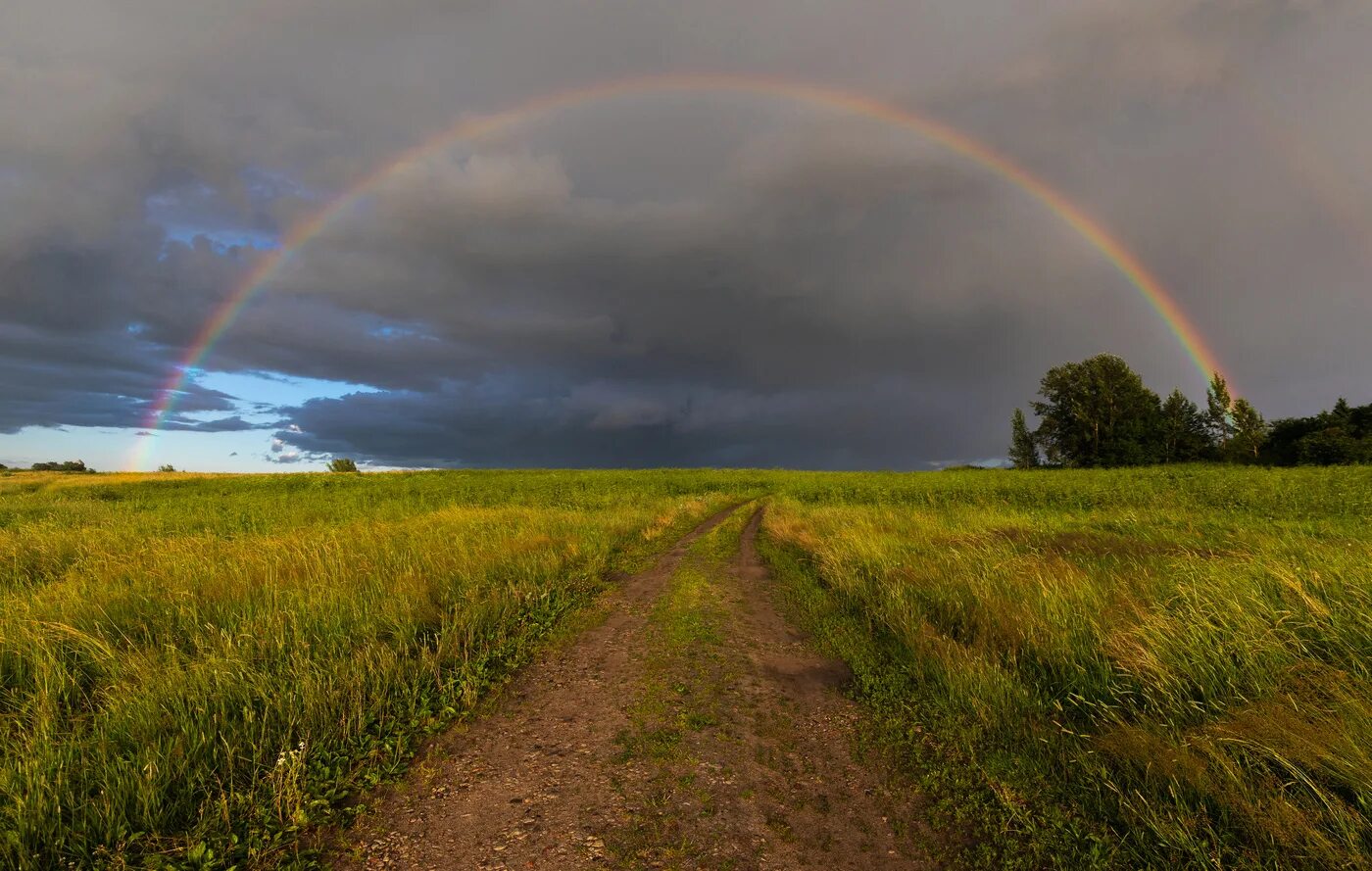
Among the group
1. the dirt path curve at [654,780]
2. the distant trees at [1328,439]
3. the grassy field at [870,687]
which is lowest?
the dirt path curve at [654,780]

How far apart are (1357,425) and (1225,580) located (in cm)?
9040

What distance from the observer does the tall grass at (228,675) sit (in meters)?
3.67

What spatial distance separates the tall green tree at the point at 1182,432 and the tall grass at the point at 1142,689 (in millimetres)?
90703

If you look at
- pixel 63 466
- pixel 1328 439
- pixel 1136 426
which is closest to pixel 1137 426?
pixel 1136 426

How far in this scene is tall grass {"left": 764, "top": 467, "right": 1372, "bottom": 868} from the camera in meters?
3.67

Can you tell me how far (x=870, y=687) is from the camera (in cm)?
663

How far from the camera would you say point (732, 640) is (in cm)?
831

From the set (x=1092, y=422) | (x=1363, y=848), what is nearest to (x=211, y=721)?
(x=1363, y=848)

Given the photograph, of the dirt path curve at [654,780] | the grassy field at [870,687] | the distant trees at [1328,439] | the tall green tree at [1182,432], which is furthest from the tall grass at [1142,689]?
the tall green tree at [1182,432]

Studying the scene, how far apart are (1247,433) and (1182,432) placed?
6877 millimetres

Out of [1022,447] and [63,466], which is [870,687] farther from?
[63,466]

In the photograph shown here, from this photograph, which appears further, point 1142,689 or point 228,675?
point 1142,689

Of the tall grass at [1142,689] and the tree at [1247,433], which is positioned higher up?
the tree at [1247,433]

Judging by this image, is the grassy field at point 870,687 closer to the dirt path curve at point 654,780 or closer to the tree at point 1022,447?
the dirt path curve at point 654,780
